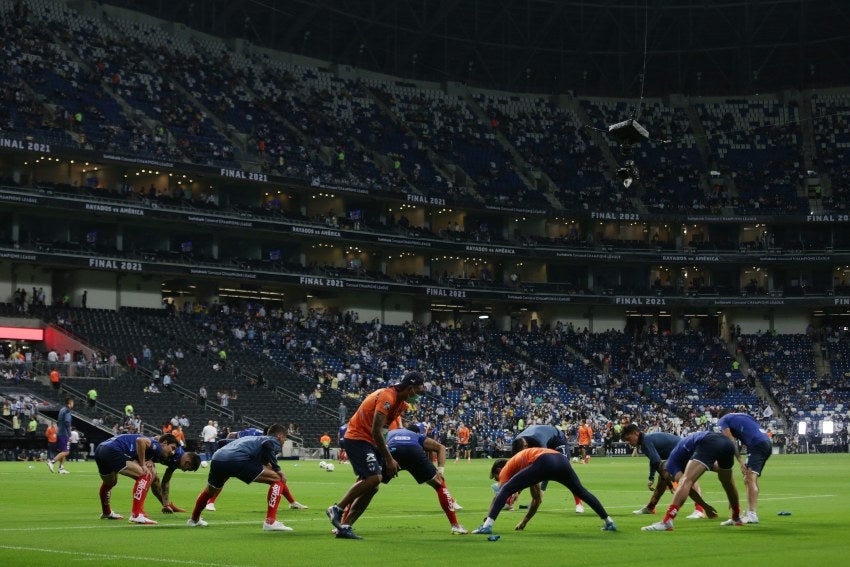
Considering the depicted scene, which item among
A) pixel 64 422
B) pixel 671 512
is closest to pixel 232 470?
pixel 671 512

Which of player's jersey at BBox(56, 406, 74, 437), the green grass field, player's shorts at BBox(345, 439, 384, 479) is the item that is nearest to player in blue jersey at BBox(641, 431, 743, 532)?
the green grass field

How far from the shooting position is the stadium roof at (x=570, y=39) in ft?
309

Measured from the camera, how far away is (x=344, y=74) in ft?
318

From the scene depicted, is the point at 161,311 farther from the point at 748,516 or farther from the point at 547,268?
the point at 748,516

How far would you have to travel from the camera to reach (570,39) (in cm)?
10194

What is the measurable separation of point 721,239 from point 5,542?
284ft

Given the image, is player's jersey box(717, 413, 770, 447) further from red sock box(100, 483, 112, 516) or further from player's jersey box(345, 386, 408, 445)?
red sock box(100, 483, 112, 516)

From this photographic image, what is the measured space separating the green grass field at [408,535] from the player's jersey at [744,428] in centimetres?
131

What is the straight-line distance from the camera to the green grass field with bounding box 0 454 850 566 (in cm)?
1439

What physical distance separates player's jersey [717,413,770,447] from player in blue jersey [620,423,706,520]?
3.86 ft

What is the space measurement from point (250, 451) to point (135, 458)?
2744 mm

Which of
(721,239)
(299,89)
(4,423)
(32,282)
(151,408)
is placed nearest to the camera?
(4,423)

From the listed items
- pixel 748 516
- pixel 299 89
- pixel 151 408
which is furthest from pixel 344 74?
pixel 748 516

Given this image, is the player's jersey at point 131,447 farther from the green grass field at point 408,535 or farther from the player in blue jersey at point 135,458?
the green grass field at point 408,535
